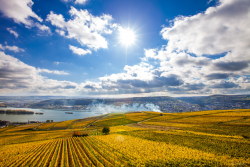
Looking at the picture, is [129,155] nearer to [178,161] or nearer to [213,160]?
[178,161]

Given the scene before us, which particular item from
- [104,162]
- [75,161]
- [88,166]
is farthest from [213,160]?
[75,161]

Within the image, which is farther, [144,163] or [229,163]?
[144,163]

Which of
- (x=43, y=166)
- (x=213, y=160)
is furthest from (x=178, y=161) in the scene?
(x=43, y=166)

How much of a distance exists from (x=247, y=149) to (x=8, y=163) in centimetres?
5106

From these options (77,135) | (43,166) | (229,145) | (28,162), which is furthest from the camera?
(77,135)

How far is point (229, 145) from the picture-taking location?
25.5 meters

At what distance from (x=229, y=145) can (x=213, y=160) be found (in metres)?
12.1

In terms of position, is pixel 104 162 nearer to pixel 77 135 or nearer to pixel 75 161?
pixel 75 161

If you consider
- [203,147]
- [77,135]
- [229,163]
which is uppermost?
[229,163]

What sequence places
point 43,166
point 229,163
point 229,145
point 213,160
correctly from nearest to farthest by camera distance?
point 229,163
point 213,160
point 43,166
point 229,145

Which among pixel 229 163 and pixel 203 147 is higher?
pixel 229 163

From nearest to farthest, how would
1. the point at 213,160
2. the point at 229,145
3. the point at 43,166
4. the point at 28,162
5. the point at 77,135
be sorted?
the point at 213,160 < the point at 43,166 < the point at 28,162 < the point at 229,145 < the point at 77,135

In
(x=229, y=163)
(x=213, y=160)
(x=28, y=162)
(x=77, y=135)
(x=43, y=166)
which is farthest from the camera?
(x=77, y=135)

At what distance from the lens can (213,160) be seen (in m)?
18.5
